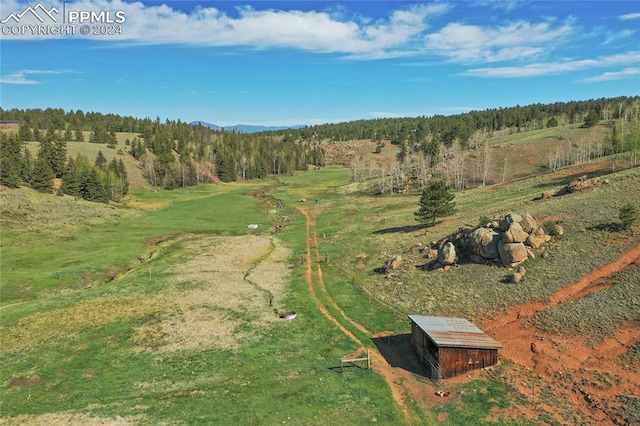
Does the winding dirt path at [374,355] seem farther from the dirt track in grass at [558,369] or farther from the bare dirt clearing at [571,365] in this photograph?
the bare dirt clearing at [571,365]

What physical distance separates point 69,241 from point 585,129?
19157cm

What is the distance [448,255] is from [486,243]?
16.2ft

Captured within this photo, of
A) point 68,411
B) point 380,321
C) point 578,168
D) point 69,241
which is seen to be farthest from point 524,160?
point 68,411

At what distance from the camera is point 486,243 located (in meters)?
52.1

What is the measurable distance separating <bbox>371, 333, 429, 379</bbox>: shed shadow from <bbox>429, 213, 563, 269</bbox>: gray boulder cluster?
54.7 feet

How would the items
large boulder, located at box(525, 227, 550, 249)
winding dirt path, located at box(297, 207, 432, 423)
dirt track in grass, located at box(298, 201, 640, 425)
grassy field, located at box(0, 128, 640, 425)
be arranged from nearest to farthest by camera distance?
dirt track in grass, located at box(298, 201, 640, 425) < grassy field, located at box(0, 128, 640, 425) < winding dirt path, located at box(297, 207, 432, 423) < large boulder, located at box(525, 227, 550, 249)

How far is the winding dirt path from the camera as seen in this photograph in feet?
104

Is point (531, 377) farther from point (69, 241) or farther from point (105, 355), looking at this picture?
point (69, 241)

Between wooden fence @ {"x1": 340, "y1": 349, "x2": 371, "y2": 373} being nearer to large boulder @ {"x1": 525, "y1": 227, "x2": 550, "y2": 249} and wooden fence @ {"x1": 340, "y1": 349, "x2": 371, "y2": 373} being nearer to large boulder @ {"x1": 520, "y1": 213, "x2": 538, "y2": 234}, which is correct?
large boulder @ {"x1": 525, "y1": 227, "x2": 550, "y2": 249}

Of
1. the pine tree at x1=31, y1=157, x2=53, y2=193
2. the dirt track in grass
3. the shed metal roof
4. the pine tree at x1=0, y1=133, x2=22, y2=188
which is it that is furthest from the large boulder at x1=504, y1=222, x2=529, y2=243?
the pine tree at x1=31, y1=157, x2=53, y2=193

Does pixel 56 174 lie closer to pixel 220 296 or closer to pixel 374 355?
pixel 220 296

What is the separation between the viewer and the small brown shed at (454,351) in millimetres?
33281

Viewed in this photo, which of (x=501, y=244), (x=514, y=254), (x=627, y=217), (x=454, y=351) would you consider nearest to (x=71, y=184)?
(x=501, y=244)

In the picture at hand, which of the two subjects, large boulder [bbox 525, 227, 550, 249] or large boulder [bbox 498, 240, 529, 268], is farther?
large boulder [bbox 525, 227, 550, 249]
